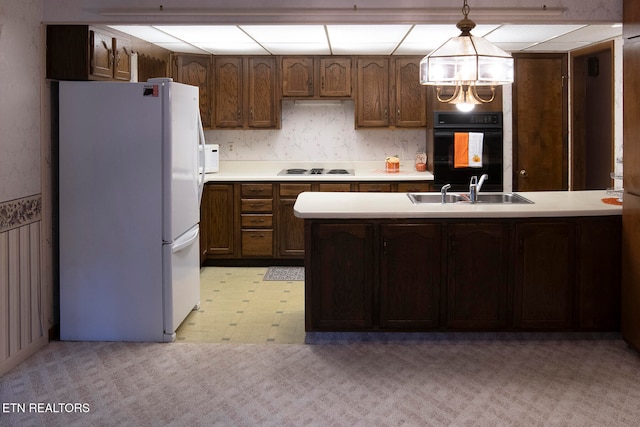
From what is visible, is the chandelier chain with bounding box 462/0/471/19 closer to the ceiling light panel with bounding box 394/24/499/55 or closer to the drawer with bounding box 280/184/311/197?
the ceiling light panel with bounding box 394/24/499/55

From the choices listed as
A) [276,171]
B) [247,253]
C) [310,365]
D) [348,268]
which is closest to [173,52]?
[276,171]

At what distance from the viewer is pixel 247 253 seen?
6395 mm

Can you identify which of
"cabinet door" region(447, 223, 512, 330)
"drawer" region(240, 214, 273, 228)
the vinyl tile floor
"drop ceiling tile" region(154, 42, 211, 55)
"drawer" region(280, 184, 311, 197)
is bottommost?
the vinyl tile floor

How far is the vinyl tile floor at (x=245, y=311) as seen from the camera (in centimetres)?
424

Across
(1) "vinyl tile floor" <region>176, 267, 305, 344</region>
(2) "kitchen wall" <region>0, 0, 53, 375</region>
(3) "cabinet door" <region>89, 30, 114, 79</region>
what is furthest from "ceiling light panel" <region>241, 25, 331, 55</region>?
(1) "vinyl tile floor" <region>176, 267, 305, 344</region>

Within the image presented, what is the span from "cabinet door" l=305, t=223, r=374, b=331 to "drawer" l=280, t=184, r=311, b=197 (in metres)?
2.41

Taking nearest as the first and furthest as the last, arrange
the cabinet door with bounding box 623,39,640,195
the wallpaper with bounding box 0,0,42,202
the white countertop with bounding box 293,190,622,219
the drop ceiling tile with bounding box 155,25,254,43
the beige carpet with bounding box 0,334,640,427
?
the beige carpet with bounding box 0,334,640,427, the wallpaper with bounding box 0,0,42,202, the cabinet door with bounding box 623,39,640,195, the white countertop with bounding box 293,190,622,219, the drop ceiling tile with bounding box 155,25,254,43

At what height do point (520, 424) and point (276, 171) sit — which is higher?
point (276, 171)

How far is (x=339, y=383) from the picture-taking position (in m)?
3.41

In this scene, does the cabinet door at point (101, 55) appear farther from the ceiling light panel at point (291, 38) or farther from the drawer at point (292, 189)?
the drawer at point (292, 189)

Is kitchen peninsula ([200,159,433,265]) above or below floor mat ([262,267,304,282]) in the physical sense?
above

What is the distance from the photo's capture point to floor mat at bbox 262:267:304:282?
5.93 meters

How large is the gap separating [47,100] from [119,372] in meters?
1.79

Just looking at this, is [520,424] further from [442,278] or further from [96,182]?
[96,182]
